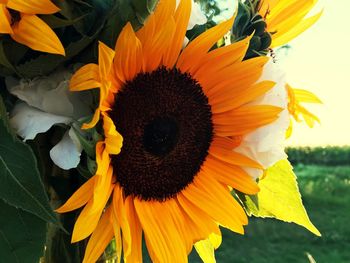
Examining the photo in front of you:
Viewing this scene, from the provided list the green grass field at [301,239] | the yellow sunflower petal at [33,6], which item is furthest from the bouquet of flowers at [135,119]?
the green grass field at [301,239]

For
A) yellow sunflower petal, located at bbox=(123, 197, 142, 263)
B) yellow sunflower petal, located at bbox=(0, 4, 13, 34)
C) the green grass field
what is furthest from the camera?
the green grass field

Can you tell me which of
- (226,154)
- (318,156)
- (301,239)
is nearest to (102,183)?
(226,154)

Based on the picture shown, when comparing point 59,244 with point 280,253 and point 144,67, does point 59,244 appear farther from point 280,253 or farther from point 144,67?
point 280,253

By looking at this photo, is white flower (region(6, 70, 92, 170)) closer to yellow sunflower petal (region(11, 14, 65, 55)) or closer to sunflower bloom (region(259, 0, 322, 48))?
yellow sunflower petal (region(11, 14, 65, 55))

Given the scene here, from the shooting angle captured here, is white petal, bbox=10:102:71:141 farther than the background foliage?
No

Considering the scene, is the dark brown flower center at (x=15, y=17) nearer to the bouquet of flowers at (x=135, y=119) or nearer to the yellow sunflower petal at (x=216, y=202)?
the bouquet of flowers at (x=135, y=119)

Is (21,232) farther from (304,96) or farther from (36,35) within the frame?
(304,96)

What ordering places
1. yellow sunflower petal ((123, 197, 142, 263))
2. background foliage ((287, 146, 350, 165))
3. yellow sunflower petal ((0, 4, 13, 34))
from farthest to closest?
1. background foliage ((287, 146, 350, 165))
2. yellow sunflower petal ((123, 197, 142, 263))
3. yellow sunflower petal ((0, 4, 13, 34))

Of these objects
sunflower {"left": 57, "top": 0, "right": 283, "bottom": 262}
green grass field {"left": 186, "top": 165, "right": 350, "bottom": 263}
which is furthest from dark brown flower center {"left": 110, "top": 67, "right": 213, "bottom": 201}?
green grass field {"left": 186, "top": 165, "right": 350, "bottom": 263}
